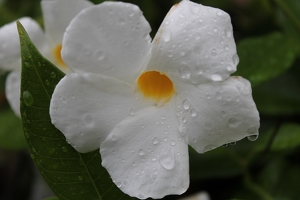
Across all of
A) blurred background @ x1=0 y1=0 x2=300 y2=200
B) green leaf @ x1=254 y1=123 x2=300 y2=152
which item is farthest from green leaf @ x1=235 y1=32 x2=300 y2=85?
green leaf @ x1=254 y1=123 x2=300 y2=152

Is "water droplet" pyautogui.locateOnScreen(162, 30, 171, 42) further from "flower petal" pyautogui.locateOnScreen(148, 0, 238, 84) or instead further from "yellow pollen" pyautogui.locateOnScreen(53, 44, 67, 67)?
"yellow pollen" pyautogui.locateOnScreen(53, 44, 67, 67)

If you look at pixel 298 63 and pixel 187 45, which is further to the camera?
pixel 298 63

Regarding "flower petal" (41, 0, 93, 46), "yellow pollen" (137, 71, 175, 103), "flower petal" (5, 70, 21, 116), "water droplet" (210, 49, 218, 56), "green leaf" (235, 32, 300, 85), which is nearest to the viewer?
"water droplet" (210, 49, 218, 56)

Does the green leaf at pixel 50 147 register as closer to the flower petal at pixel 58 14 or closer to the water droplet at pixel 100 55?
the water droplet at pixel 100 55

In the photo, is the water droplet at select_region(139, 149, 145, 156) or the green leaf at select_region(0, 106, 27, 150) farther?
the green leaf at select_region(0, 106, 27, 150)

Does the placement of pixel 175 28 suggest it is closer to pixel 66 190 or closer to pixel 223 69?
pixel 223 69

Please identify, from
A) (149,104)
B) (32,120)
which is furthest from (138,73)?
(32,120)
